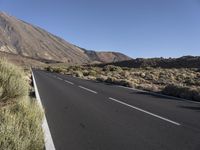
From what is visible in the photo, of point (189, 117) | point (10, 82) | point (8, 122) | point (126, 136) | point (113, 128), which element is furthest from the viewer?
Result: point (10, 82)

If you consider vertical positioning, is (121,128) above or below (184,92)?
below

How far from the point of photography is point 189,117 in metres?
11.3

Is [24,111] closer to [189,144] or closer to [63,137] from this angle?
[63,137]

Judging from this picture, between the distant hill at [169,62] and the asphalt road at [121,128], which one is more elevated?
the distant hill at [169,62]

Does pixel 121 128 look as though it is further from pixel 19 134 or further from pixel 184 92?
pixel 184 92

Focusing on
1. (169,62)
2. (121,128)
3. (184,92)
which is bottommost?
(121,128)

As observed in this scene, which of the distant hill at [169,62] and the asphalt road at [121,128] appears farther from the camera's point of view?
the distant hill at [169,62]

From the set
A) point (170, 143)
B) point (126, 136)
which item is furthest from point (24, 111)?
point (170, 143)

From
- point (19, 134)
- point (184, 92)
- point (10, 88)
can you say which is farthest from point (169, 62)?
point (19, 134)

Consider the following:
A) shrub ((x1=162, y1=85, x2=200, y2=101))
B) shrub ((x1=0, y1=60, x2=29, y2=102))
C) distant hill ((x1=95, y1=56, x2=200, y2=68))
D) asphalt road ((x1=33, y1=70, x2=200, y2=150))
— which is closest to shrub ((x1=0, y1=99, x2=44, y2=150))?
asphalt road ((x1=33, y1=70, x2=200, y2=150))

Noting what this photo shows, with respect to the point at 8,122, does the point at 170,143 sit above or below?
below

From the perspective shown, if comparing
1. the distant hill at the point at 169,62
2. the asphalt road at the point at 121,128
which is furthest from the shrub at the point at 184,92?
the distant hill at the point at 169,62

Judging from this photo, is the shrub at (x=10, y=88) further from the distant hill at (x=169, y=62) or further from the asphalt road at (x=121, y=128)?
the distant hill at (x=169, y=62)

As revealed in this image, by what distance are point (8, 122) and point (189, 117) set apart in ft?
24.0
